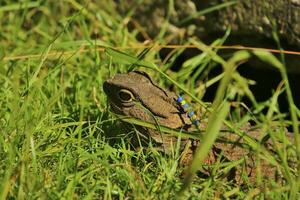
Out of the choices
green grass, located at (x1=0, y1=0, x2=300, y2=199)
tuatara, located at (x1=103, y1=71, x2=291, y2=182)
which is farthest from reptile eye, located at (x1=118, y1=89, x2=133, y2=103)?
green grass, located at (x1=0, y1=0, x2=300, y2=199)

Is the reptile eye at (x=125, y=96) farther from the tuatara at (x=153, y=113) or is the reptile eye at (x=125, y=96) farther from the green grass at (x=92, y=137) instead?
the green grass at (x=92, y=137)

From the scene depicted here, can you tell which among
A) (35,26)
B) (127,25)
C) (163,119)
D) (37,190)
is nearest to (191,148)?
(163,119)

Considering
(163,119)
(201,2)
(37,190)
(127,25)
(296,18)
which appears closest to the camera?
(37,190)

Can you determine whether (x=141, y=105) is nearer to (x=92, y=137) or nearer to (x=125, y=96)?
(x=125, y=96)

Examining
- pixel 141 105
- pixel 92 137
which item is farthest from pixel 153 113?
pixel 92 137

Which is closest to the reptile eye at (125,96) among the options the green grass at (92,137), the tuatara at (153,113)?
the tuatara at (153,113)

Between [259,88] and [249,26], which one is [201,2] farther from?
[259,88]

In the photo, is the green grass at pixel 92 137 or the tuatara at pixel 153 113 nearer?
the green grass at pixel 92 137

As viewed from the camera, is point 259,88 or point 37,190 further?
point 259,88
